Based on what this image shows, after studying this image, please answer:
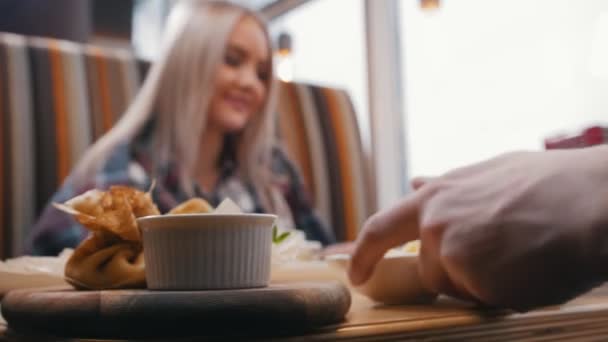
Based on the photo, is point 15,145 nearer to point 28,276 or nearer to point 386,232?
point 28,276

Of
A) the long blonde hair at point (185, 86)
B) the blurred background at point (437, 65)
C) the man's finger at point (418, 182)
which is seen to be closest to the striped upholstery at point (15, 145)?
the long blonde hair at point (185, 86)

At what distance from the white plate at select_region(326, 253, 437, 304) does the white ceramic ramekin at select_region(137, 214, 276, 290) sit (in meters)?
0.13

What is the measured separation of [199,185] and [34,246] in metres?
0.49

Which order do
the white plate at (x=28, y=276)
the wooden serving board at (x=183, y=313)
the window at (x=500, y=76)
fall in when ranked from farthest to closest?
the window at (x=500, y=76), the white plate at (x=28, y=276), the wooden serving board at (x=183, y=313)

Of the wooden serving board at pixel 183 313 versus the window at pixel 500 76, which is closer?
the wooden serving board at pixel 183 313

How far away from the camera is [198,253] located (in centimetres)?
47

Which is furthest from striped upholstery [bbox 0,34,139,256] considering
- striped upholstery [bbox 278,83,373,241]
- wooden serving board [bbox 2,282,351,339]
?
wooden serving board [bbox 2,282,351,339]

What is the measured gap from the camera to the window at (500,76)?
6.37 ft

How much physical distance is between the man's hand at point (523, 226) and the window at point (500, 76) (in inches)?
53.4

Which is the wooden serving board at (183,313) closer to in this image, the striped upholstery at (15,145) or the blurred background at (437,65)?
the striped upholstery at (15,145)

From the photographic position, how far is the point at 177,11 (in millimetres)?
1952

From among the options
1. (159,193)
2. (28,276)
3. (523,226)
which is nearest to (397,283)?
(523,226)

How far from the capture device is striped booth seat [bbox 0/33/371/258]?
5.16ft

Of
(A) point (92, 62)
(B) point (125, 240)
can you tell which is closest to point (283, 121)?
(A) point (92, 62)
